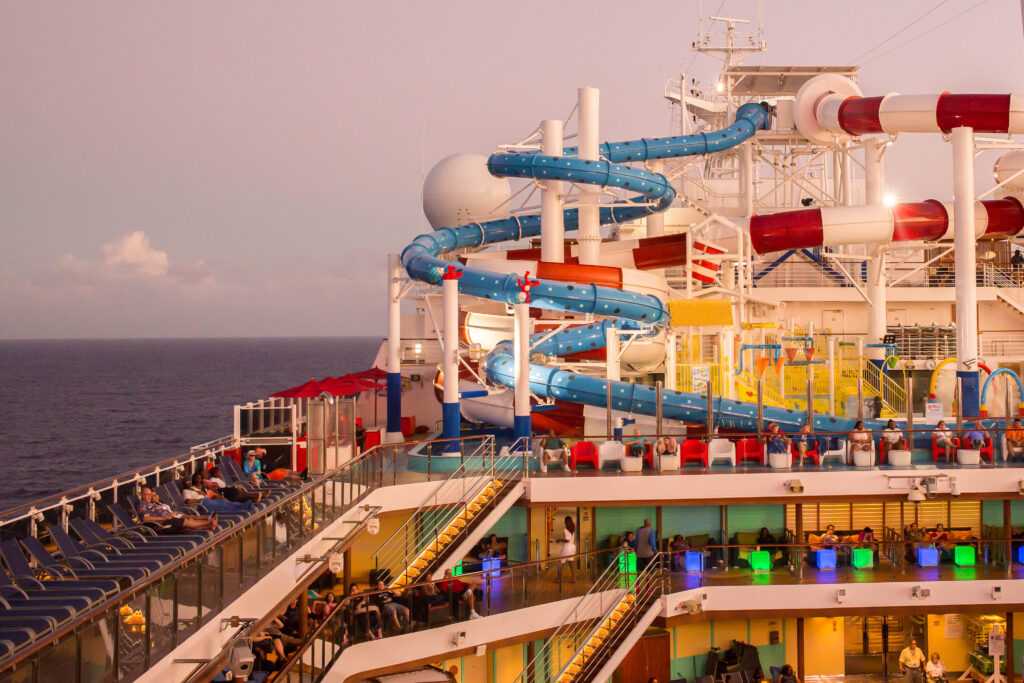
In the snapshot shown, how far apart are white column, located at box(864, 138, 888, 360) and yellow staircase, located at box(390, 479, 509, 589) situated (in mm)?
15434

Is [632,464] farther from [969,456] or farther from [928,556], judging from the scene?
[969,456]

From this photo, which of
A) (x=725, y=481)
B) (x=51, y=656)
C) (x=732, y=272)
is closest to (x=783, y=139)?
(x=732, y=272)

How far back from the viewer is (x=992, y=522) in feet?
79.3

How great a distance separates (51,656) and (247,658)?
11.1 feet

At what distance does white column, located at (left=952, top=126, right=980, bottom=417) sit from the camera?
24.3 metres

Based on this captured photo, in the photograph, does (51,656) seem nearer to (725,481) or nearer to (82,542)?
(82,542)

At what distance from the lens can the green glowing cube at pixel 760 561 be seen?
2084cm

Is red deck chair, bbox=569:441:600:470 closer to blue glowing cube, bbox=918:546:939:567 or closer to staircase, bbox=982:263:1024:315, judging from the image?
blue glowing cube, bbox=918:546:939:567

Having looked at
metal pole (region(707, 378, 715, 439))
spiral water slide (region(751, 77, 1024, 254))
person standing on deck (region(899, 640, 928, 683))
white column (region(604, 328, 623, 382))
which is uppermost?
spiral water slide (region(751, 77, 1024, 254))

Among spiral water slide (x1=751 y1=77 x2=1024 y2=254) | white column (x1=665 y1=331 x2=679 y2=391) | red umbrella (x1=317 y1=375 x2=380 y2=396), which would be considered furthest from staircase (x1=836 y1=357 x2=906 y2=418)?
red umbrella (x1=317 y1=375 x2=380 y2=396)

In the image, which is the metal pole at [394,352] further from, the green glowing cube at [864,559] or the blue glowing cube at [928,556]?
the blue glowing cube at [928,556]

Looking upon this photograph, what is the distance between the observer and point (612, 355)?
1019 inches

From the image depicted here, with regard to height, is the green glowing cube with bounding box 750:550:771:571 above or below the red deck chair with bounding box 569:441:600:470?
below

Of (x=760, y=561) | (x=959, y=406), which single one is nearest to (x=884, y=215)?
(x=959, y=406)
